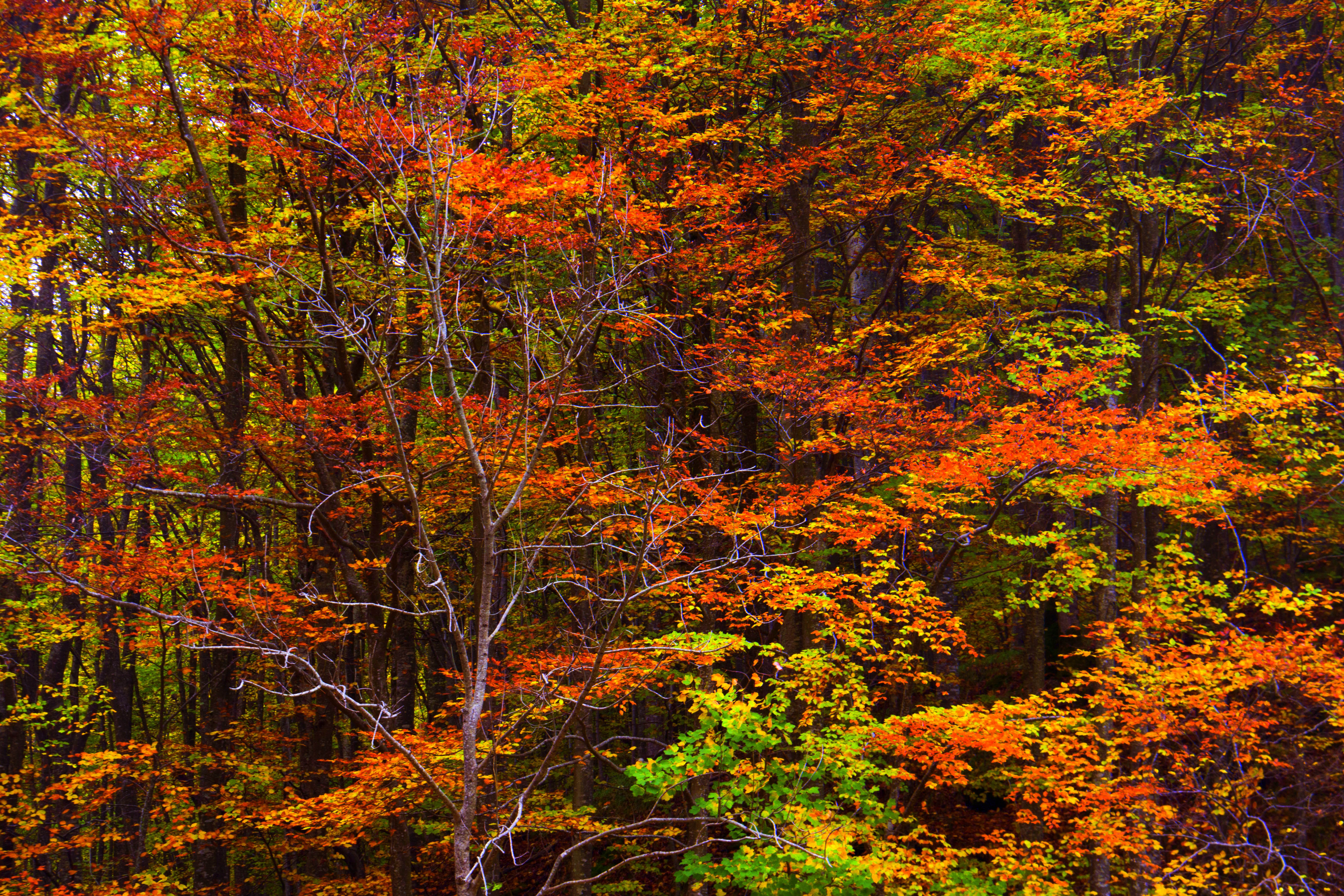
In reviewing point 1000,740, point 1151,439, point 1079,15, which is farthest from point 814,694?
point 1079,15

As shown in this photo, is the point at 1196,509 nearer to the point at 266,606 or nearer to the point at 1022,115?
the point at 1022,115

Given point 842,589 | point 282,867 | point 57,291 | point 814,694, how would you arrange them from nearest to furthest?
1. point 814,694
2. point 842,589
3. point 57,291
4. point 282,867

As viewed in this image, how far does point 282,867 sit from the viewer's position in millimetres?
16859

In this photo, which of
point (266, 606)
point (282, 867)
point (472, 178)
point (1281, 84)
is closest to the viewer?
point (266, 606)

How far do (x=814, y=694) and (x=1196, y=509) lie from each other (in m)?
5.68

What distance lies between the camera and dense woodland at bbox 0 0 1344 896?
9.40 metres

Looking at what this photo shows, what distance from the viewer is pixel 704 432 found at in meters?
14.2

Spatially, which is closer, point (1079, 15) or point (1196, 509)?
point (1196, 509)

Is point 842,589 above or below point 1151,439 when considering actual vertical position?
below

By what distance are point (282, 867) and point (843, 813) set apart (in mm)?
12498

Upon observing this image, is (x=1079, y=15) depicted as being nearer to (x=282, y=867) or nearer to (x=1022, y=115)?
(x=1022, y=115)

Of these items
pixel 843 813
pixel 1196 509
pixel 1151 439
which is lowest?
pixel 843 813

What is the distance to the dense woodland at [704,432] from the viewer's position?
30.8 ft

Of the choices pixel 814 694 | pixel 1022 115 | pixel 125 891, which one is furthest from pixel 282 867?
pixel 1022 115
